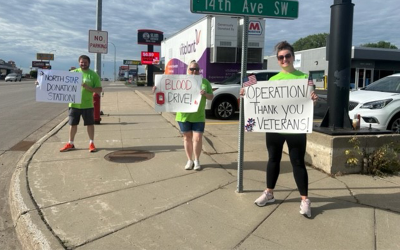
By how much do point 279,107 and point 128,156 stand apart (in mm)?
3335

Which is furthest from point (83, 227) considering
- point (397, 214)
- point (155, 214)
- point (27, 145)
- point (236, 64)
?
point (236, 64)

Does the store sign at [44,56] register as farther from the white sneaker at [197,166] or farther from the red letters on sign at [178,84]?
the white sneaker at [197,166]

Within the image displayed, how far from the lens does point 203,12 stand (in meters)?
4.00

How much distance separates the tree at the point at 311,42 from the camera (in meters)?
78.1

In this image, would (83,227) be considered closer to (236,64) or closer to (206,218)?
(206,218)

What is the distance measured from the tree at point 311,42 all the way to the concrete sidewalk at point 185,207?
7876 cm

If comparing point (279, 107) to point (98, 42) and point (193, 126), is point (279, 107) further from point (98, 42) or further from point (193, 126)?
point (98, 42)

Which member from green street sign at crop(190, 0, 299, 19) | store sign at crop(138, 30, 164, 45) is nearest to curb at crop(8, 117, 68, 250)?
green street sign at crop(190, 0, 299, 19)

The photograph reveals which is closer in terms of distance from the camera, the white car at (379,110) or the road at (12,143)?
Result: the road at (12,143)

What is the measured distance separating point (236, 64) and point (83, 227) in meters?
10.6

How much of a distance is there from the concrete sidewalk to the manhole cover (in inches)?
7.0

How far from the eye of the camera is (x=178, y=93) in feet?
16.9

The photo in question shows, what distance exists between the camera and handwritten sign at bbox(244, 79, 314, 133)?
12.1ft

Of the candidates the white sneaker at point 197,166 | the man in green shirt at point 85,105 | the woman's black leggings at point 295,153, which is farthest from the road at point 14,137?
the woman's black leggings at point 295,153
